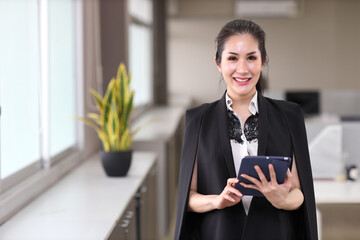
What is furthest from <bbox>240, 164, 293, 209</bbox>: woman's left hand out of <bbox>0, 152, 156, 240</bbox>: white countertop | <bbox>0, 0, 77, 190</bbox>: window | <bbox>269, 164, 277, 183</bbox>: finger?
<bbox>0, 0, 77, 190</bbox>: window

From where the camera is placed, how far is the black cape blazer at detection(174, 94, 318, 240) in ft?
4.22

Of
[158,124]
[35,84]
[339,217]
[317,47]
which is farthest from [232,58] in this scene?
[317,47]

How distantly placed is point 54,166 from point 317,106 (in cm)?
458

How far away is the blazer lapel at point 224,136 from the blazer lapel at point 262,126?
70 millimetres

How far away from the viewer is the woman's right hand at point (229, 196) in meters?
1.22

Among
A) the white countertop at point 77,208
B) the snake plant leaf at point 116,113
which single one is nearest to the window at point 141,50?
the snake plant leaf at point 116,113

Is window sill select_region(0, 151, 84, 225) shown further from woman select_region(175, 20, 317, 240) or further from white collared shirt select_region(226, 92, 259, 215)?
white collared shirt select_region(226, 92, 259, 215)

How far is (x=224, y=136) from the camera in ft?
4.24

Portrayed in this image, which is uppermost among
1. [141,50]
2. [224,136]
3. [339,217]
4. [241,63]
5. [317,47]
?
[317,47]

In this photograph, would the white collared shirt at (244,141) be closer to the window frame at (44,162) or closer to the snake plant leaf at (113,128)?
the window frame at (44,162)

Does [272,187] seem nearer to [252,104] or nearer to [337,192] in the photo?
[252,104]

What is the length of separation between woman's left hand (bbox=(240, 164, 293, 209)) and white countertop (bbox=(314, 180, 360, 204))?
5.20 feet

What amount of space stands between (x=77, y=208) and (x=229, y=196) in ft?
3.97

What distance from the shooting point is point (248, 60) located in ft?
4.09
